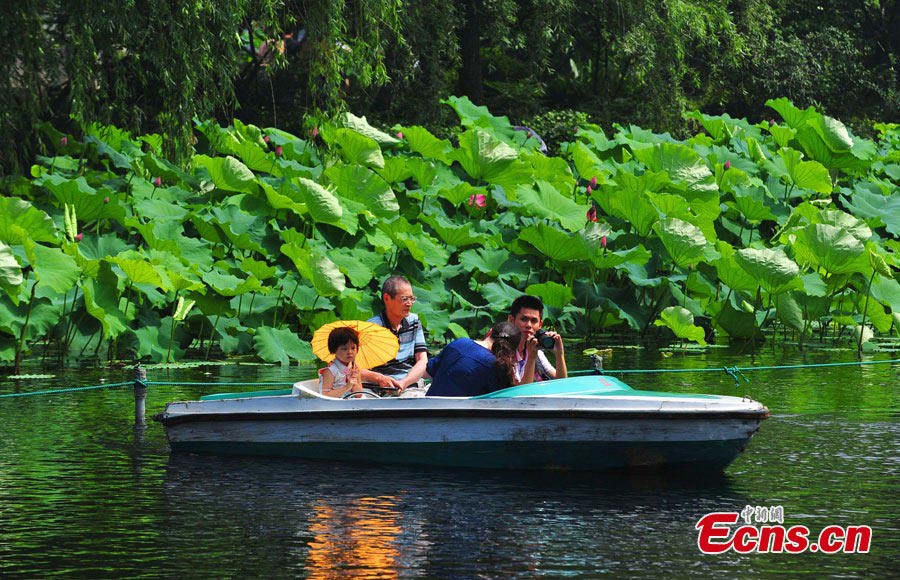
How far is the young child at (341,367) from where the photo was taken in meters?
6.62

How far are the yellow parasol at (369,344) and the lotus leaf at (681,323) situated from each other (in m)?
5.01

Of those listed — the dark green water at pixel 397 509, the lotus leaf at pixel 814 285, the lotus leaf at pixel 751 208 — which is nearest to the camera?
the dark green water at pixel 397 509

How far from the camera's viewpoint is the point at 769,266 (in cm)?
1120

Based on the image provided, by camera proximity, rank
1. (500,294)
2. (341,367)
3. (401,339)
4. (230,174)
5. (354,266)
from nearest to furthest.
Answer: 1. (341,367)
2. (401,339)
3. (354,266)
4. (500,294)
5. (230,174)

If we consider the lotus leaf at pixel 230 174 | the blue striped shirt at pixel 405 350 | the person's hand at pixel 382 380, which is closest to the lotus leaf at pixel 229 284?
the lotus leaf at pixel 230 174

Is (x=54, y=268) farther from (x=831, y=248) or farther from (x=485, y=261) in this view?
(x=831, y=248)

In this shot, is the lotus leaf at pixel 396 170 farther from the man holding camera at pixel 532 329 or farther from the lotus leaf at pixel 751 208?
the man holding camera at pixel 532 329

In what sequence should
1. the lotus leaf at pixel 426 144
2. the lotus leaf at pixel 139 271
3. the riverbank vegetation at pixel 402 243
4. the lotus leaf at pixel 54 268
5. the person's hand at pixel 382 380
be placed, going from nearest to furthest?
the person's hand at pixel 382 380, the lotus leaf at pixel 54 268, the lotus leaf at pixel 139 271, the riverbank vegetation at pixel 402 243, the lotus leaf at pixel 426 144

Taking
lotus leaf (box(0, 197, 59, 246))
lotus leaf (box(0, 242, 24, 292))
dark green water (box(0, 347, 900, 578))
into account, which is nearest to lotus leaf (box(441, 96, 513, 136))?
lotus leaf (box(0, 197, 59, 246))

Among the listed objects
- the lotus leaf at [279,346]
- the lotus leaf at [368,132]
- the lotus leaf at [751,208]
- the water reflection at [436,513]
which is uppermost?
the lotus leaf at [368,132]

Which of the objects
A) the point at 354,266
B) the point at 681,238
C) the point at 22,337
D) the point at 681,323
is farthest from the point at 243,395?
the point at 681,238

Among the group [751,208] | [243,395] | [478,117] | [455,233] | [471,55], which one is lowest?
[243,395]

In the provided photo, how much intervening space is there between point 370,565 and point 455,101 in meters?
12.5

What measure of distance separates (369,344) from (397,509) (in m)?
1.50
